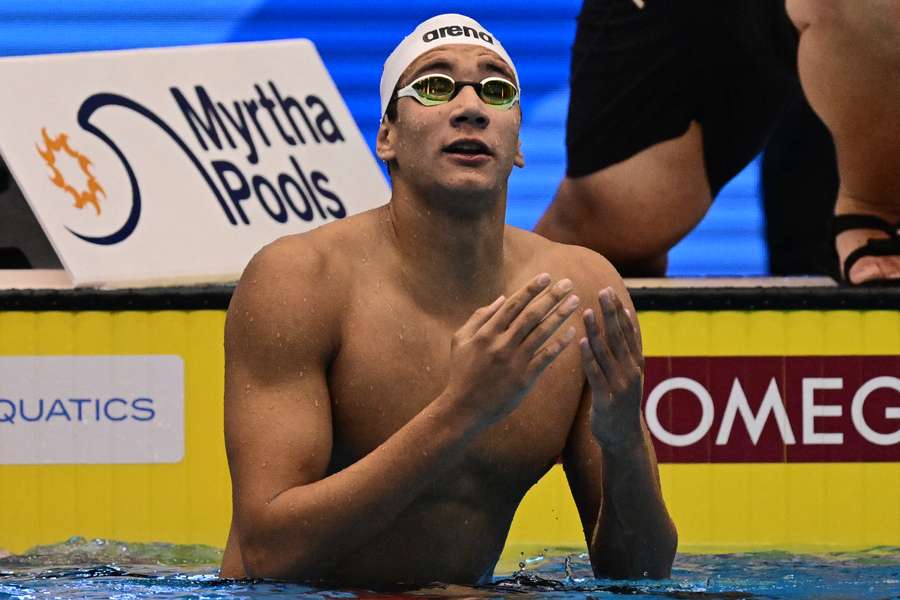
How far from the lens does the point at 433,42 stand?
3.20 meters

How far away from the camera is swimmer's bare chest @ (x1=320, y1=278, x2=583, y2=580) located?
125 inches

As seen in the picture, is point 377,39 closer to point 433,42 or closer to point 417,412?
point 433,42

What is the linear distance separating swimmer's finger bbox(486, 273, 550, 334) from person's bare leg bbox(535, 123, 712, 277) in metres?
3.63

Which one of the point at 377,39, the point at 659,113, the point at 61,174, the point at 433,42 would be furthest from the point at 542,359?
the point at 377,39

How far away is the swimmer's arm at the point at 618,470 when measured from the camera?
2861mm

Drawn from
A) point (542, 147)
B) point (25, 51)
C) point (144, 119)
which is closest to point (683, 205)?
point (542, 147)

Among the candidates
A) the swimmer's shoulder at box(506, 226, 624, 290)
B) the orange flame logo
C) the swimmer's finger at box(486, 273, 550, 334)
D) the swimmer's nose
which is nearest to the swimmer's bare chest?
the swimmer's shoulder at box(506, 226, 624, 290)

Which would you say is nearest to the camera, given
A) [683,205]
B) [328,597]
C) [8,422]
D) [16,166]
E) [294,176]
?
[328,597]

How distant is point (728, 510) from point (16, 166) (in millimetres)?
2574

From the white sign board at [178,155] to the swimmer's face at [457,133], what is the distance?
2.31 metres

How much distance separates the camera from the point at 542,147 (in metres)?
7.20

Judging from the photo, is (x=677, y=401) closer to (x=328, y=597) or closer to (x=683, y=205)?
(x=683, y=205)

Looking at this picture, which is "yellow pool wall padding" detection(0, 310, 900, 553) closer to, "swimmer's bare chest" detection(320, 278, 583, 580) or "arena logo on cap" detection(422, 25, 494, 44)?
"swimmer's bare chest" detection(320, 278, 583, 580)

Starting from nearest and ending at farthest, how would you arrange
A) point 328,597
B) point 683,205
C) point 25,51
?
1. point 328,597
2. point 683,205
3. point 25,51
